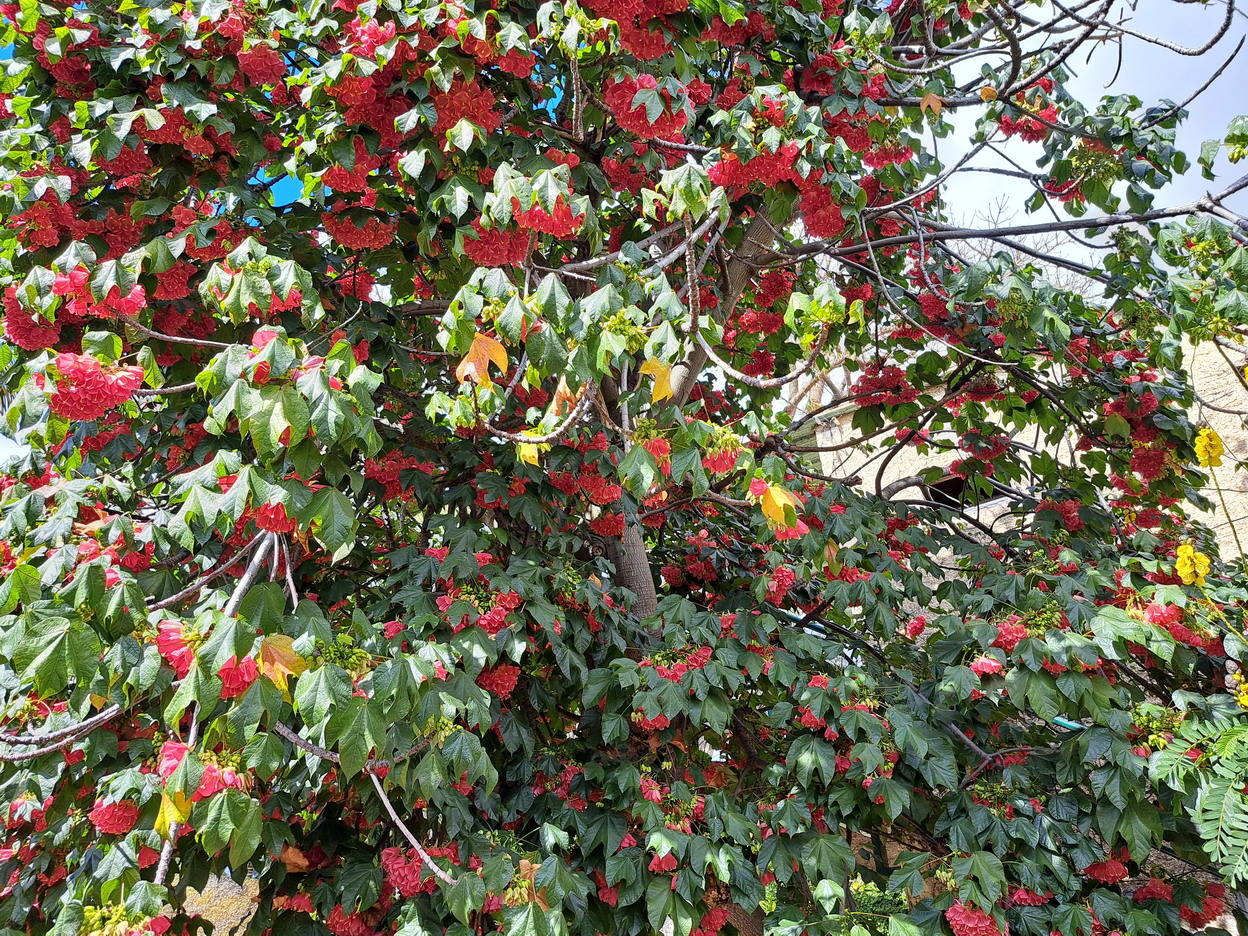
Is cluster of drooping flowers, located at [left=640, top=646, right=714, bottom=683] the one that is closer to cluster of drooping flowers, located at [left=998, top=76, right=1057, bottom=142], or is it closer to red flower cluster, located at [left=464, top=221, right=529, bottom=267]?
red flower cluster, located at [left=464, top=221, right=529, bottom=267]

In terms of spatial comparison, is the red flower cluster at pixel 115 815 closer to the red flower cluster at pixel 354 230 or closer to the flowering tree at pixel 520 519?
the flowering tree at pixel 520 519

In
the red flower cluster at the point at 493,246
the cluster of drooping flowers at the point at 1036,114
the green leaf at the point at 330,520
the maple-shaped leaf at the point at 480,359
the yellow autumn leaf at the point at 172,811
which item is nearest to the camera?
the yellow autumn leaf at the point at 172,811

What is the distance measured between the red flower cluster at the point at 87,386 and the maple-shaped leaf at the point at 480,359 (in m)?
0.74

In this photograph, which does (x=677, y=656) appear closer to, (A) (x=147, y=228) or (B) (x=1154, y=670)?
(B) (x=1154, y=670)

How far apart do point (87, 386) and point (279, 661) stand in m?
0.77

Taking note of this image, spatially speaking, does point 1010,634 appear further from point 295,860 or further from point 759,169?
point 295,860

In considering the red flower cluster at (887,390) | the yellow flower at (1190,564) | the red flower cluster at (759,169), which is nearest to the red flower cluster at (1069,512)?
the red flower cluster at (887,390)

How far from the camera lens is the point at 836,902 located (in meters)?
2.20

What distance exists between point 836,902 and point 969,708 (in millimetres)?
789

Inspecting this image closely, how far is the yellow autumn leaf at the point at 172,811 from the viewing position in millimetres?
1521

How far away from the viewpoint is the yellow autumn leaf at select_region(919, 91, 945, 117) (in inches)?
106

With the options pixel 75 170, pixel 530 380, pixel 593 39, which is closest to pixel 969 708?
pixel 530 380

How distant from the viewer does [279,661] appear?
5.25ft

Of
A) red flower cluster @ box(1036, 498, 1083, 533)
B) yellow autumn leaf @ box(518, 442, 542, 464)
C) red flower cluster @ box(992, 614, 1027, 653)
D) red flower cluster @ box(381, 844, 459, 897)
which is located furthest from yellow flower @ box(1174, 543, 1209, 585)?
red flower cluster @ box(381, 844, 459, 897)
